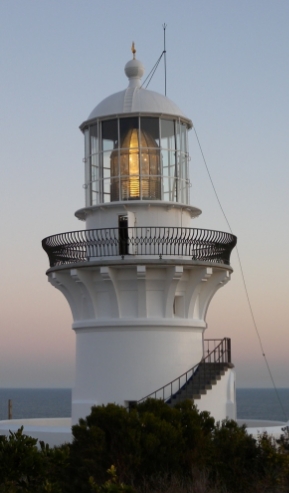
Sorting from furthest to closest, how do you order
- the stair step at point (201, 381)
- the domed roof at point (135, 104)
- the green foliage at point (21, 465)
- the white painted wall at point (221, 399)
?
1. the domed roof at point (135, 104)
2. the white painted wall at point (221, 399)
3. the stair step at point (201, 381)
4. the green foliage at point (21, 465)

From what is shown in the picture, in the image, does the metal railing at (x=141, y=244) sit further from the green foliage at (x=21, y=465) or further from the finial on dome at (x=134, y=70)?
the green foliage at (x=21, y=465)

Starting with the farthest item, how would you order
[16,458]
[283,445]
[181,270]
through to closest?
[181,270]
[283,445]
[16,458]

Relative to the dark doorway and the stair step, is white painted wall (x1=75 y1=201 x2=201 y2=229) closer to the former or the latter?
the dark doorway

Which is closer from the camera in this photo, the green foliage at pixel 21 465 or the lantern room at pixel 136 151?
the green foliage at pixel 21 465

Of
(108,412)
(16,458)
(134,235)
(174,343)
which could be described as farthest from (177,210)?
(16,458)

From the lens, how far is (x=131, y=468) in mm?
16406

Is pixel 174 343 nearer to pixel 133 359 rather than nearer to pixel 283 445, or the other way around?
pixel 133 359

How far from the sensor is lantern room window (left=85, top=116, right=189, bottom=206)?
71.9 feet

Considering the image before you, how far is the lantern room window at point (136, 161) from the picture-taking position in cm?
2192

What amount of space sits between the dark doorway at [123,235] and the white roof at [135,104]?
8.36 ft

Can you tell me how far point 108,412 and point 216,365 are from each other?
6116 millimetres

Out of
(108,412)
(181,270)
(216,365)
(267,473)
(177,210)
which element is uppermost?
(177,210)

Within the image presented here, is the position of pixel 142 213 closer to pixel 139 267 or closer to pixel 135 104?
pixel 139 267

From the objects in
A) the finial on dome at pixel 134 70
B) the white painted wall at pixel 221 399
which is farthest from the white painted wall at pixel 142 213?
the white painted wall at pixel 221 399
